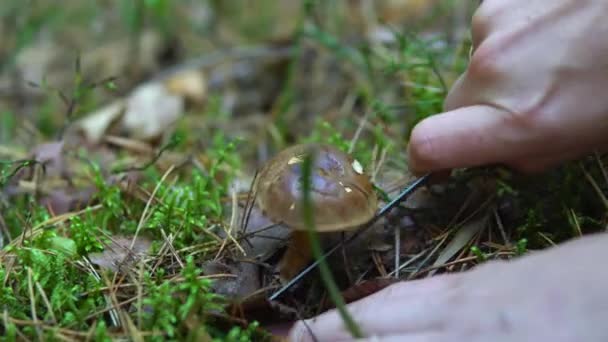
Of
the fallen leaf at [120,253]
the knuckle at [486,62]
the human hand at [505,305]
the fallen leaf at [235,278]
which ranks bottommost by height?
the fallen leaf at [235,278]

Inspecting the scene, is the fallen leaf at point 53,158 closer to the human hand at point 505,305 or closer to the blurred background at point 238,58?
the blurred background at point 238,58

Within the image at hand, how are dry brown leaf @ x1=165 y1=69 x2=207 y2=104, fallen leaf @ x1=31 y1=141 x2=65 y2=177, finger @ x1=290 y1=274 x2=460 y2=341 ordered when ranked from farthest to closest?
1. dry brown leaf @ x1=165 y1=69 x2=207 y2=104
2. fallen leaf @ x1=31 y1=141 x2=65 y2=177
3. finger @ x1=290 y1=274 x2=460 y2=341

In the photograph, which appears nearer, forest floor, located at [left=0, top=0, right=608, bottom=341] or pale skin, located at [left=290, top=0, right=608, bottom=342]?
pale skin, located at [left=290, top=0, right=608, bottom=342]

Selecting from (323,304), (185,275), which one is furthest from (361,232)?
(185,275)

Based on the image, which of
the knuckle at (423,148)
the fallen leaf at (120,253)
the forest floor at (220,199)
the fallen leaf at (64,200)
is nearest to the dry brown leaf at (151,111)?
the forest floor at (220,199)

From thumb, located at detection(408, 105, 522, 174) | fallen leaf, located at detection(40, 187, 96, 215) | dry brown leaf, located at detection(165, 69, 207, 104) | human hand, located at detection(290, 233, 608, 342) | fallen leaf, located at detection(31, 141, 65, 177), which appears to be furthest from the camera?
dry brown leaf, located at detection(165, 69, 207, 104)

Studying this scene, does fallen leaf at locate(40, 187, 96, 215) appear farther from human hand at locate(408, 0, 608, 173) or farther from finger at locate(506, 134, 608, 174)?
finger at locate(506, 134, 608, 174)

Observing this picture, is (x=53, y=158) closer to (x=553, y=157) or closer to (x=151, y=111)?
(x=151, y=111)

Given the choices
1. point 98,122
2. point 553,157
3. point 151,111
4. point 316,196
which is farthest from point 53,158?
point 553,157

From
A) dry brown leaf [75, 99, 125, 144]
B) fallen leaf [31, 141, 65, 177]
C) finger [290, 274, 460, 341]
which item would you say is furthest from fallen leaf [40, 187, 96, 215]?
finger [290, 274, 460, 341]
